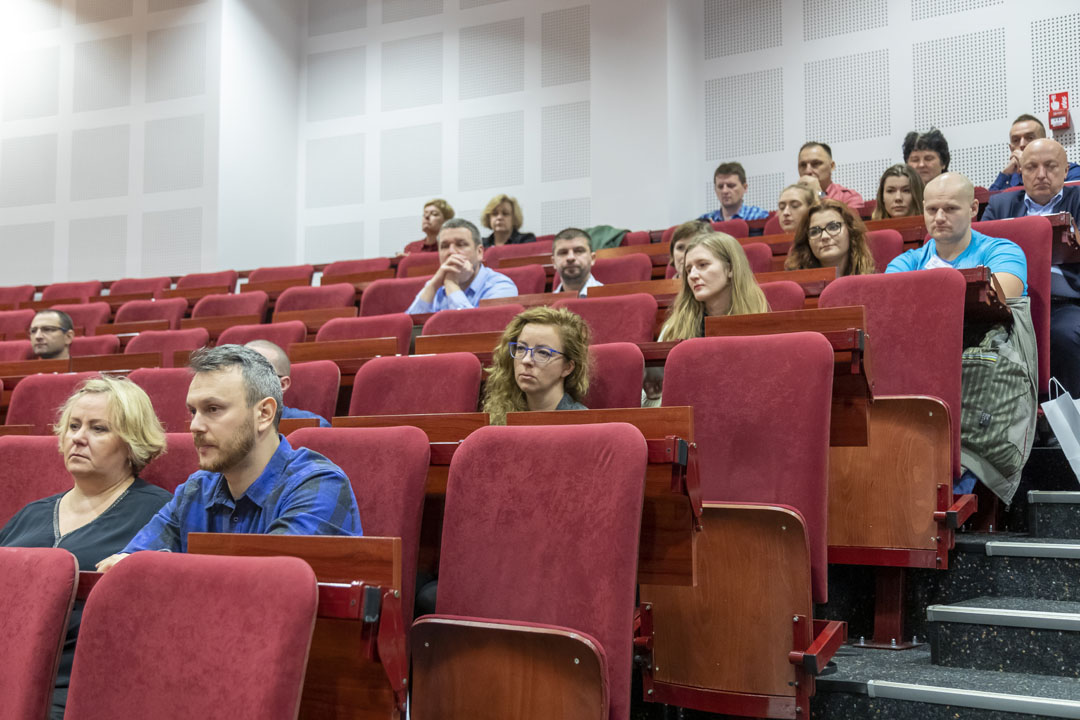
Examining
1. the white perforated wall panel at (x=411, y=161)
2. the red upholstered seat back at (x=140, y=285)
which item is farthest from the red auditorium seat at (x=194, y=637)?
the white perforated wall panel at (x=411, y=161)

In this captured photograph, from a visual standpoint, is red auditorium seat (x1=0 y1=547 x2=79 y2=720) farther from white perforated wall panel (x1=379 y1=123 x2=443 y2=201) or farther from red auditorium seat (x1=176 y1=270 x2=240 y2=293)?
white perforated wall panel (x1=379 y1=123 x2=443 y2=201)

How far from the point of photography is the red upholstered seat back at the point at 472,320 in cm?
78

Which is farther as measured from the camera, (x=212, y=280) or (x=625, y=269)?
(x=212, y=280)

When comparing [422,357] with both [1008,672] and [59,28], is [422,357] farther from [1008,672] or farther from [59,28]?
[59,28]

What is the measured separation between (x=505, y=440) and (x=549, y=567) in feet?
0.18

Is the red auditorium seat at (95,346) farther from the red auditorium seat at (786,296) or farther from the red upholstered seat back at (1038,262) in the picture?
the red upholstered seat back at (1038,262)

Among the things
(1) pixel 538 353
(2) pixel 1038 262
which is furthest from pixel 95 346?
(2) pixel 1038 262

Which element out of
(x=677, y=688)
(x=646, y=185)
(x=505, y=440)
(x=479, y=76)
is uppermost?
(x=479, y=76)

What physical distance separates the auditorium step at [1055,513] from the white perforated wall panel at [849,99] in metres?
1.09

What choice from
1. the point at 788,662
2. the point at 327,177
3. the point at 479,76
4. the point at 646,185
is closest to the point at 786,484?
the point at 788,662

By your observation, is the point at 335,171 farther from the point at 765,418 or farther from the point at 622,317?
the point at 765,418

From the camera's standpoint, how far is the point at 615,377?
1.90 feet

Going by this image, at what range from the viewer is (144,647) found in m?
0.30

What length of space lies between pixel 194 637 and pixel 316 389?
38cm
